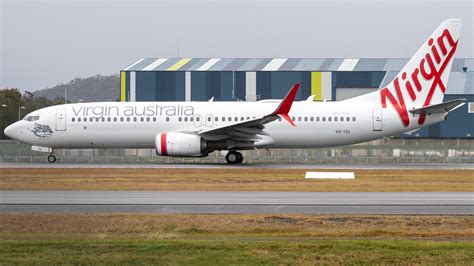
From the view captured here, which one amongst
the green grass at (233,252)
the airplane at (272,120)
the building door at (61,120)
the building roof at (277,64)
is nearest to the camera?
the green grass at (233,252)

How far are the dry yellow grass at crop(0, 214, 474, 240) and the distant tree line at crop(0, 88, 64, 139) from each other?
4860 cm

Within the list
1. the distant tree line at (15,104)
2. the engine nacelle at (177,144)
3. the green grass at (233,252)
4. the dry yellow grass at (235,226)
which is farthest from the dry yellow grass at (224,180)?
the distant tree line at (15,104)

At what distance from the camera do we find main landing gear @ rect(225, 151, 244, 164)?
136 feet

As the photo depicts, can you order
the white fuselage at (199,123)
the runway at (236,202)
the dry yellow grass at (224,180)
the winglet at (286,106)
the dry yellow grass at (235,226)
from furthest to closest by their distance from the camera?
the white fuselage at (199,123) → the winglet at (286,106) → the dry yellow grass at (224,180) → the runway at (236,202) → the dry yellow grass at (235,226)

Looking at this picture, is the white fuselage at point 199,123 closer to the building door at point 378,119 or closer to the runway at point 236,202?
the building door at point 378,119

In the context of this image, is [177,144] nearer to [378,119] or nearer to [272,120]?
[272,120]

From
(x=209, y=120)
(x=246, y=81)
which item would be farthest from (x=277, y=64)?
(x=209, y=120)

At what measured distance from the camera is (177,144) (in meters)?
39.5

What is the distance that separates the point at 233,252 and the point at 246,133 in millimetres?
27179

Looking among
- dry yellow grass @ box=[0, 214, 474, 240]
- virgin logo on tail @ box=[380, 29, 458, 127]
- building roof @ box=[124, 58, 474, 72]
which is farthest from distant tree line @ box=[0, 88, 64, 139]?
dry yellow grass @ box=[0, 214, 474, 240]

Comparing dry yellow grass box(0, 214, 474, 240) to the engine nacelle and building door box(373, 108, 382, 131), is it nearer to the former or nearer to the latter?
the engine nacelle

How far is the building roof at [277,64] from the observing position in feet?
226

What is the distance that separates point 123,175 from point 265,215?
14990 millimetres

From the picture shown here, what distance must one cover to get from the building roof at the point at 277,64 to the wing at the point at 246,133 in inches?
1108
